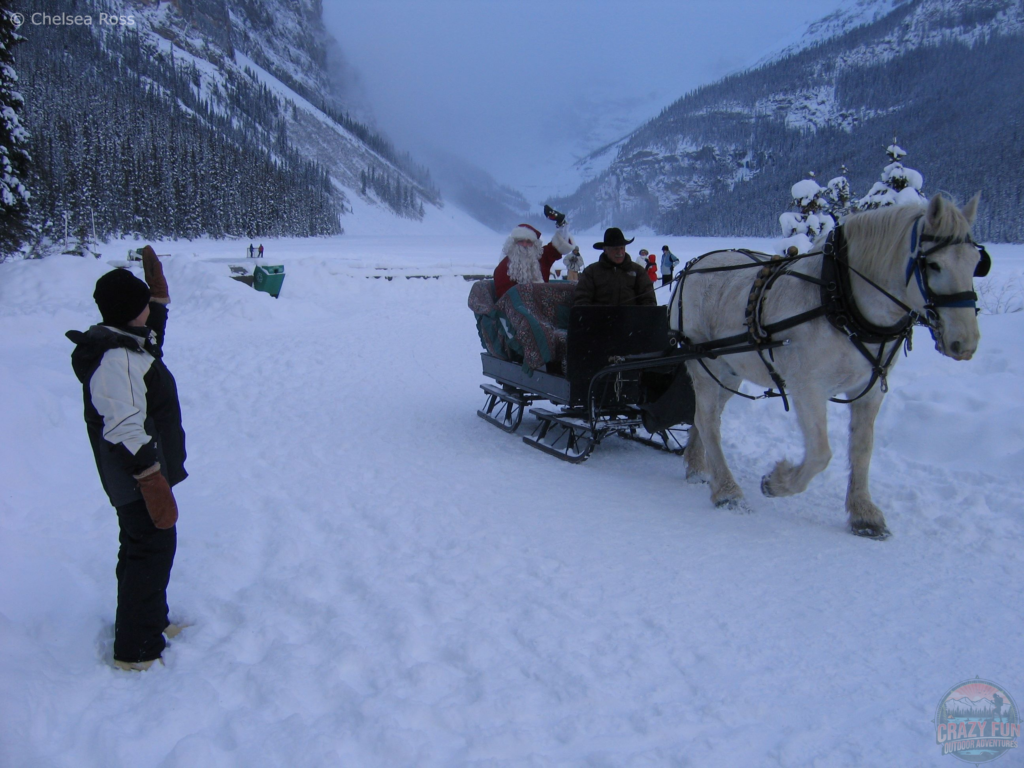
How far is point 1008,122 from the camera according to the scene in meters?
56.8

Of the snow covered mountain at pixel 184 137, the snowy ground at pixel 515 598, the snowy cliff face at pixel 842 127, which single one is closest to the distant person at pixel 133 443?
the snowy ground at pixel 515 598

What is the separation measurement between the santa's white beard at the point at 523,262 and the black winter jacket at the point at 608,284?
3.07ft

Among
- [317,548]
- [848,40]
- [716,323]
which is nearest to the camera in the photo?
[317,548]

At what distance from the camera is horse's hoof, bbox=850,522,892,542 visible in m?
3.60

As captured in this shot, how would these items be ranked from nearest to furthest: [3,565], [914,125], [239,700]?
[239,700], [3,565], [914,125]

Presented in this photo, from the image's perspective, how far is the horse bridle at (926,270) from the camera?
3023 mm

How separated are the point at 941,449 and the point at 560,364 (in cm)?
312

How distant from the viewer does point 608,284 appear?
18.5 ft

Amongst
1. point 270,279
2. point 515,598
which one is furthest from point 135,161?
point 515,598

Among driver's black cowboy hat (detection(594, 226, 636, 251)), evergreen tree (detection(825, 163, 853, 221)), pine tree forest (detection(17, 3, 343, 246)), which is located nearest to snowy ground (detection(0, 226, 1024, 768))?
driver's black cowboy hat (detection(594, 226, 636, 251))

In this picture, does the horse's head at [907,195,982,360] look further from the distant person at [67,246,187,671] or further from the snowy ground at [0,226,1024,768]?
the distant person at [67,246,187,671]

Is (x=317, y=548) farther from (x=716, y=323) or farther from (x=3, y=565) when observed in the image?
(x=716, y=323)

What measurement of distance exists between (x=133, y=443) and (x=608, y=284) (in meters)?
4.18

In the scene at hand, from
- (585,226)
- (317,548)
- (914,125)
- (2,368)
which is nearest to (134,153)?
(2,368)
